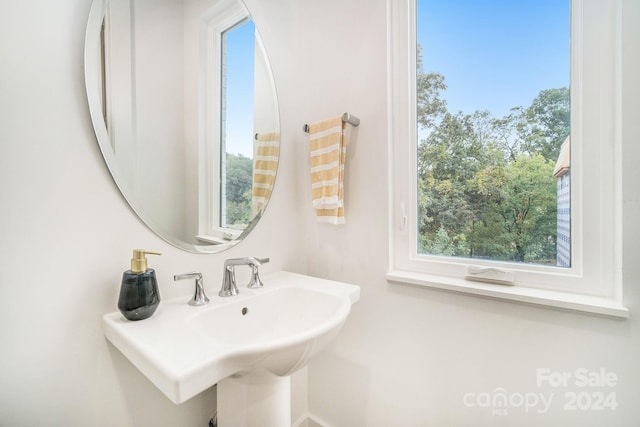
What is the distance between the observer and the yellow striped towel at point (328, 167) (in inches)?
43.9

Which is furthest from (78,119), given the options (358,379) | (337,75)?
(358,379)

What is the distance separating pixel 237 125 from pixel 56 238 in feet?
2.21

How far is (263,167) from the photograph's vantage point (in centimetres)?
116

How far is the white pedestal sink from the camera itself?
1.71ft

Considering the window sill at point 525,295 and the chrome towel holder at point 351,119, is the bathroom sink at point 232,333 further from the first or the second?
the chrome towel holder at point 351,119

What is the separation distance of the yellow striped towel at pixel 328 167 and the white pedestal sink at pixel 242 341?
0.31m

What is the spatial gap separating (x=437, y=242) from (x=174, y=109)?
109cm

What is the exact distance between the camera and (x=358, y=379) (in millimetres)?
1187

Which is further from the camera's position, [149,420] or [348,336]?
[348,336]

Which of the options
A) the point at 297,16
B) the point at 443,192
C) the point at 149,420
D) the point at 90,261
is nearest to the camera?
the point at 90,261

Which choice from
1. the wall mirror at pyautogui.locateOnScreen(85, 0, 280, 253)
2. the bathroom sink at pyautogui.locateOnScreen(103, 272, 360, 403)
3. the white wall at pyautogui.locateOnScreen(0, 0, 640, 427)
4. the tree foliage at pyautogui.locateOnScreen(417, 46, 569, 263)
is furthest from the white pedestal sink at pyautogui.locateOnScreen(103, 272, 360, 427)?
the tree foliage at pyautogui.locateOnScreen(417, 46, 569, 263)

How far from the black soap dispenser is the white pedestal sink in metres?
0.03

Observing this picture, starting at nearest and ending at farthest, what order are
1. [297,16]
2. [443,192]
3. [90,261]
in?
[90,261]
[443,192]
[297,16]

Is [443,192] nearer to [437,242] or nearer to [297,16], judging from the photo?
[437,242]
